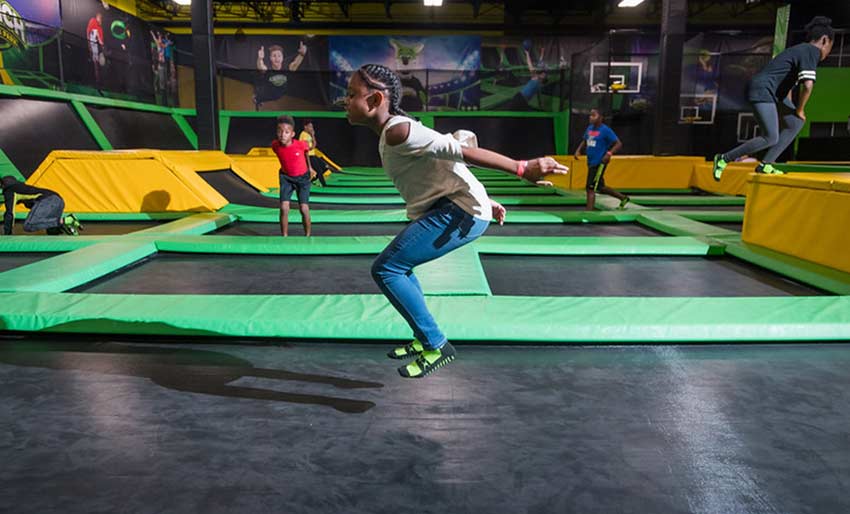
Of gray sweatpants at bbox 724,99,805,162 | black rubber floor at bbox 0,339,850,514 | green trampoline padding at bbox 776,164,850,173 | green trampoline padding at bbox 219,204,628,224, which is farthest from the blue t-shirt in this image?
black rubber floor at bbox 0,339,850,514

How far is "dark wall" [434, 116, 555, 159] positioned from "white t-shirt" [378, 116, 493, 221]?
14.0 m

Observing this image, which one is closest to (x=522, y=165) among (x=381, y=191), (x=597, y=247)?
(x=597, y=247)

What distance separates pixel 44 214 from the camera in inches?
187

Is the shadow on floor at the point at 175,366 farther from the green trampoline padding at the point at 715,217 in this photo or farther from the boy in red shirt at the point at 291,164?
the green trampoline padding at the point at 715,217

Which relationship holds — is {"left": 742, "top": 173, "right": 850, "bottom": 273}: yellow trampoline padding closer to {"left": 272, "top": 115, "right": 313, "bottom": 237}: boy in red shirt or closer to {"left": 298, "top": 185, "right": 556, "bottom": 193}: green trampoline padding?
{"left": 272, "top": 115, "right": 313, "bottom": 237}: boy in red shirt

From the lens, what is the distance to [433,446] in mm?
1613

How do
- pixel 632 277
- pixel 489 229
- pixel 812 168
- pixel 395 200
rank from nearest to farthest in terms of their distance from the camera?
pixel 632 277 → pixel 489 229 → pixel 812 168 → pixel 395 200

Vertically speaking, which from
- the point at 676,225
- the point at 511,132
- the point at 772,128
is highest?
the point at 511,132

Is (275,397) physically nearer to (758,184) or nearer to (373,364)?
(373,364)

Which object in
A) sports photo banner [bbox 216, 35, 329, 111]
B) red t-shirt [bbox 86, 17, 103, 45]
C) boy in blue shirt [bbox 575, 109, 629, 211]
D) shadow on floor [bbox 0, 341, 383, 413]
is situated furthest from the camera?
sports photo banner [bbox 216, 35, 329, 111]

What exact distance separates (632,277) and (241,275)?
2.60 metres

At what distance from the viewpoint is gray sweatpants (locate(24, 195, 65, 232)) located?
15.3ft

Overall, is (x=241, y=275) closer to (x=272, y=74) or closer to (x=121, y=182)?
(x=121, y=182)

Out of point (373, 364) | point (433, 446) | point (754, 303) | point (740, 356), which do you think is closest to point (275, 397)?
point (373, 364)
